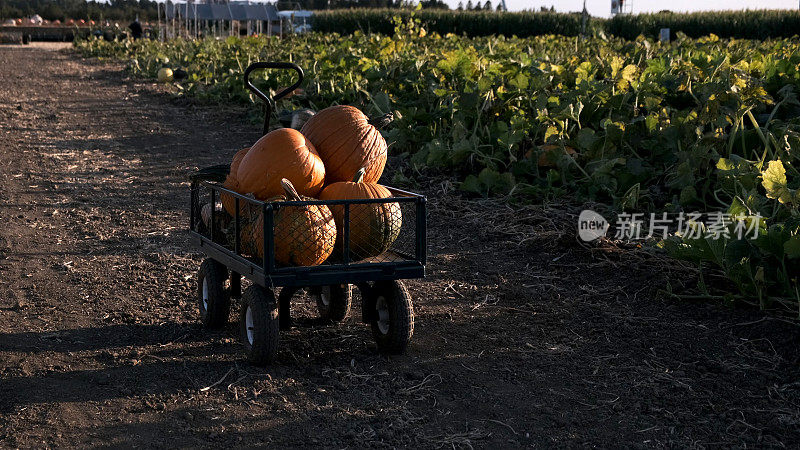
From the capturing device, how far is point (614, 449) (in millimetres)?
3006

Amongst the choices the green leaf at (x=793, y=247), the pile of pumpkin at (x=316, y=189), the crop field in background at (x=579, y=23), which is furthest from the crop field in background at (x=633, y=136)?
the crop field in background at (x=579, y=23)

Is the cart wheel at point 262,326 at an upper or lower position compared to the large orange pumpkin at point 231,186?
lower

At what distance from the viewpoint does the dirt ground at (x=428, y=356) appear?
312 centimetres

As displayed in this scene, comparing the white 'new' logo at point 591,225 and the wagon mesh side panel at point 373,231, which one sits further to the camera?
the white 'new' logo at point 591,225

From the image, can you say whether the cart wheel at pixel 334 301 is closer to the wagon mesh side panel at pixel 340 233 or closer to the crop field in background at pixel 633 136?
the wagon mesh side panel at pixel 340 233

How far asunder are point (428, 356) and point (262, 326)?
0.75 metres

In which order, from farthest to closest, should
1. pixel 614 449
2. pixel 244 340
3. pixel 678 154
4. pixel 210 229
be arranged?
1. pixel 678 154
2. pixel 210 229
3. pixel 244 340
4. pixel 614 449

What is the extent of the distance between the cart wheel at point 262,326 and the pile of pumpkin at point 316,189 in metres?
0.16

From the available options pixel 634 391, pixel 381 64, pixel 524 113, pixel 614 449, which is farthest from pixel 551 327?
pixel 381 64

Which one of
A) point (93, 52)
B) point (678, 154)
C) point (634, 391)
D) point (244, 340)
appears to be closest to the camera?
point (634, 391)

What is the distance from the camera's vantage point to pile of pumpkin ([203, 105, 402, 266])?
3.58 metres

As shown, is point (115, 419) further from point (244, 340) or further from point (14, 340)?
point (14, 340)

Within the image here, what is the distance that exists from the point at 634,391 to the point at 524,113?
4.25 m

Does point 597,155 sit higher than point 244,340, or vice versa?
point 597,155
